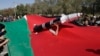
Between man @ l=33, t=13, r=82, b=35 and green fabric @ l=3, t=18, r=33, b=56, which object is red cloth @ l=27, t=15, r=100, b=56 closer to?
man @ l=33, t=13, r=82, b=35

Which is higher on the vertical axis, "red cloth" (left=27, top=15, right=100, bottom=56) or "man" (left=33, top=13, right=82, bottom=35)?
"man" (left=33, top=13, right=82, bottom=35)

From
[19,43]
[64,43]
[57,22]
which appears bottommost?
[19,43]

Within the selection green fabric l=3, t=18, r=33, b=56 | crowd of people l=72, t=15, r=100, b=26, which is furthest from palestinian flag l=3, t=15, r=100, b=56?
crowd of people l=72, t=15, r=100, b=26

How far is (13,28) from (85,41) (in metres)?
2.27

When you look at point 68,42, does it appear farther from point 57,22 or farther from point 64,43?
point 57,22

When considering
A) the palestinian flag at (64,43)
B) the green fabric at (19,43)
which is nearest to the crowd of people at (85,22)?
the palestinian flag at (64,43)

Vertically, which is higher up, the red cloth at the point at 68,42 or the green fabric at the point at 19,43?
the red cloth at the point at 68,42

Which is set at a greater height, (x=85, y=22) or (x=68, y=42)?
(x=68, y=42)

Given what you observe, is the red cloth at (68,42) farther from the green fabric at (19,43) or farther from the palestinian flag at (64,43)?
the green fabric at (19,43)

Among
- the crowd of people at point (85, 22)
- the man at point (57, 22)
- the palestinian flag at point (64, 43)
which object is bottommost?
the crowd of people at point (85, 22)

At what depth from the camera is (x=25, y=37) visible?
4.15 metres

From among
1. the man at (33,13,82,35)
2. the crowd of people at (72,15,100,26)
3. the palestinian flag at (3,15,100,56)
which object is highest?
the man at (33,13,82,35)

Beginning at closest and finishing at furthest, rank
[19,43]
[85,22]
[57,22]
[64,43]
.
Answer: [64,43], [57,22], [19,43], [85,22]

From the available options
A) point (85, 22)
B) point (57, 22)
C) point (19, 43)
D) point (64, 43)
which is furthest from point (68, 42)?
point (85, 22)
